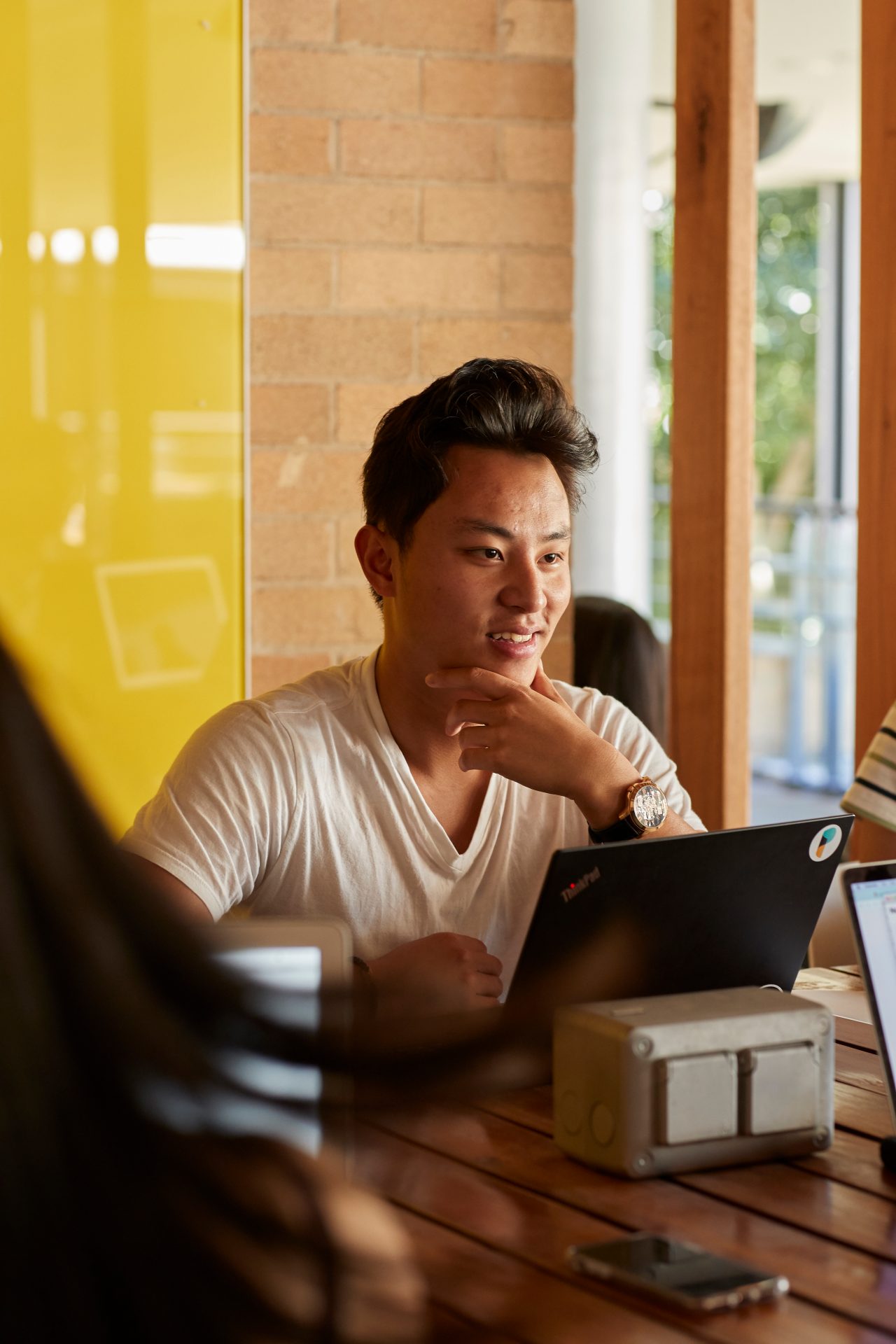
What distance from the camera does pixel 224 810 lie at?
1818 millimetres

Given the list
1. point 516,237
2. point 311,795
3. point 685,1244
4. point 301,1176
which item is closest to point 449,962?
point 311,795

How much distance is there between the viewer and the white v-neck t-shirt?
6.00 feet

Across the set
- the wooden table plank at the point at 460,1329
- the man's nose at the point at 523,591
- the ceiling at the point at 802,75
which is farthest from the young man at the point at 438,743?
the ceiling at the point at 802,75

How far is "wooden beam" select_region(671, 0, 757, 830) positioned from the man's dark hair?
0.69 meters

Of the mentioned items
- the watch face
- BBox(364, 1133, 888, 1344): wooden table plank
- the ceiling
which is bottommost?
BBox(364, 1133, 888, 1344): wooden table plank

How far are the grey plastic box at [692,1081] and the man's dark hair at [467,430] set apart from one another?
32.9 inches

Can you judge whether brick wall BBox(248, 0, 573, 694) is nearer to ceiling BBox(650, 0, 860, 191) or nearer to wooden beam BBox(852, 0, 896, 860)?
wooden beam BBox(852, 0, 896, 860)

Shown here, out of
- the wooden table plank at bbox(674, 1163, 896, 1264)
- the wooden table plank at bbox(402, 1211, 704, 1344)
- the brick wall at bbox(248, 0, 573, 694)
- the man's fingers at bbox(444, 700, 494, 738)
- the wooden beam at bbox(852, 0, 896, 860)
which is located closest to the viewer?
the wooden table plank at bbox(402, 1211, 704, 1344)

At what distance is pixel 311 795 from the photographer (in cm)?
189

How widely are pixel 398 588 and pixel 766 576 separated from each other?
680 cm

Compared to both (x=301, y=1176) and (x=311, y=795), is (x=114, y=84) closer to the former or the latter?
(x=311, y=795)

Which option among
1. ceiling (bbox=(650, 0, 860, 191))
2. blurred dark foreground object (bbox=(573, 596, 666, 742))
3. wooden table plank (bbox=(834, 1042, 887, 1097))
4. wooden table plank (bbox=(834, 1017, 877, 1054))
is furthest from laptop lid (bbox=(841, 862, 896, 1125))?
ceiling (bbox=(650, 0, 860, 191))

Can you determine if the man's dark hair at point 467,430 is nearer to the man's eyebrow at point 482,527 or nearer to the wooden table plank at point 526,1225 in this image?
the man's eyebrow at point 482,527

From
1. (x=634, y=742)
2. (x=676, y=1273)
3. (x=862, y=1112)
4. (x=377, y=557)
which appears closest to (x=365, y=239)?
(x=377, y=557)
